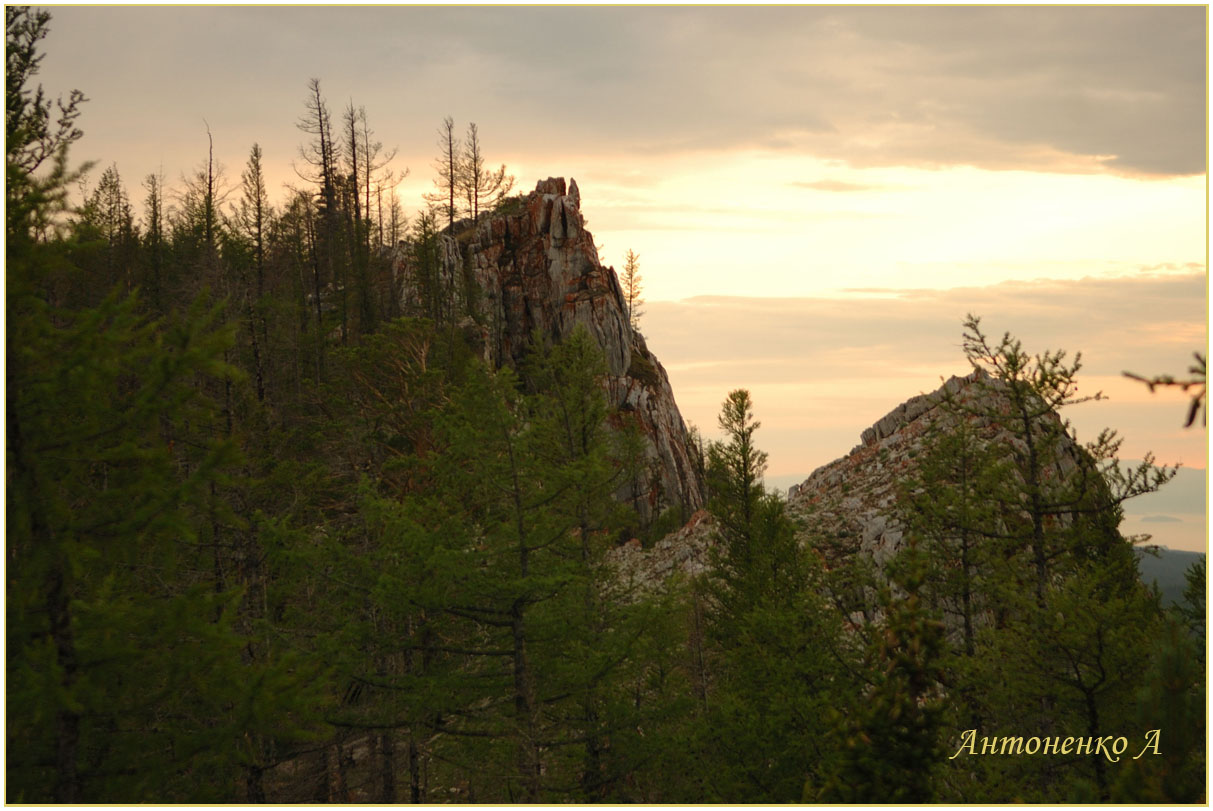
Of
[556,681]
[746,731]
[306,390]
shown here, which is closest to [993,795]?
[746,731]

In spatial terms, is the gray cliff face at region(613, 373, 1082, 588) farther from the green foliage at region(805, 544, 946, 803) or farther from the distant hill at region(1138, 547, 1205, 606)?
the green foliage at region(805, 544, 946, 803)

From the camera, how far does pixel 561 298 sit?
55.3m

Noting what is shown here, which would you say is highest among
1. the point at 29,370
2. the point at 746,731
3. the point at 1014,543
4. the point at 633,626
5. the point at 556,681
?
the point at 29,370

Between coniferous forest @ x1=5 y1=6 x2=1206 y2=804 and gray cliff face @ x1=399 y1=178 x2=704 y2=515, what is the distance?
23685 mm

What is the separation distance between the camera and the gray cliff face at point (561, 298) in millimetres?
53188

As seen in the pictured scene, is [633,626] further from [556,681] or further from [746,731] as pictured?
[746,731]

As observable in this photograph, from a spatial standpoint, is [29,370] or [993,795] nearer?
[29,370]

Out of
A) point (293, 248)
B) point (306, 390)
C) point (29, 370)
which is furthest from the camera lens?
point (293, 248)

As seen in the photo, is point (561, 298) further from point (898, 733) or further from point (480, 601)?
point (898, 733)

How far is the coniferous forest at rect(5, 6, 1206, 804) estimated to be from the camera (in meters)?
8.70

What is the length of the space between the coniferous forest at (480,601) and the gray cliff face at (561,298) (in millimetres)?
23685

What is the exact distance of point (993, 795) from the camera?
12.7 metres

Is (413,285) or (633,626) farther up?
(413,285)

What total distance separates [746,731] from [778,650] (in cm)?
225
